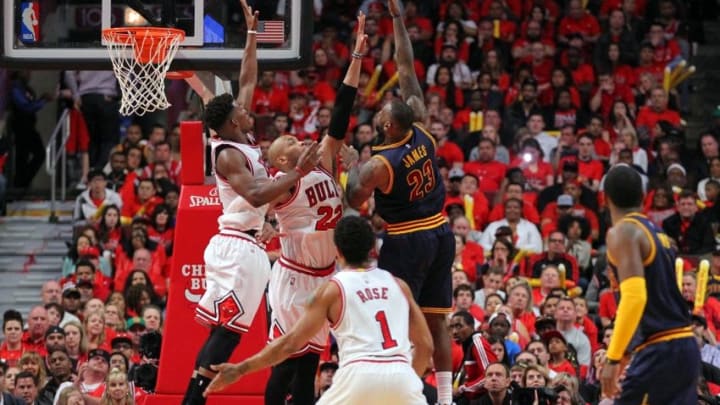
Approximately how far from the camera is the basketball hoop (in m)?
11.3

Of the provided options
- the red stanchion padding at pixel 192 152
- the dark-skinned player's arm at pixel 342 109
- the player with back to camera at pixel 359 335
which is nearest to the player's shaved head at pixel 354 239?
the player with back to camera at pixel 359 335

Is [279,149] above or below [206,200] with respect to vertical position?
above

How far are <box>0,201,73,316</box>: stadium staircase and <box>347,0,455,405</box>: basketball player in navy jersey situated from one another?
9.48 meters

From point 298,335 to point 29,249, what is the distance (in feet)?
39.7

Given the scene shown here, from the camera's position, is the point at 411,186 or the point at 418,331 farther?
the point at 411,186

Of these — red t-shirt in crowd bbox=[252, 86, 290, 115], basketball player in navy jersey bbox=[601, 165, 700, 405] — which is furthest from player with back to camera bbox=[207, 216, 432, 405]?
red t-shirt in crowd bbox=[252, 86, 290, 115]

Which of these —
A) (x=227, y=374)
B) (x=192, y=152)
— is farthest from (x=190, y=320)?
(x=227, y=374)

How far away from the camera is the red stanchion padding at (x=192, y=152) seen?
36.8 feet

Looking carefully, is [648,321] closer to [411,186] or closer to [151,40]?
[411,186]

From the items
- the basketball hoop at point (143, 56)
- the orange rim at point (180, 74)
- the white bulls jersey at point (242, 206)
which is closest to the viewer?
the white bulls jersey at point (242, 206)

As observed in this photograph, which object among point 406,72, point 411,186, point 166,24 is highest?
point 166,24

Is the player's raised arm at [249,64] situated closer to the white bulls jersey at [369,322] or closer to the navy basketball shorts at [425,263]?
the navy basketball shorts at [425,263]

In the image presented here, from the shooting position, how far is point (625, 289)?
7.88m

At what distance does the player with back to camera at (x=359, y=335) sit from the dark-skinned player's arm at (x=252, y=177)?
3.35 feet
